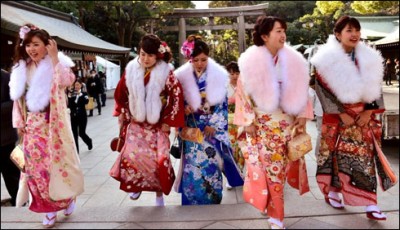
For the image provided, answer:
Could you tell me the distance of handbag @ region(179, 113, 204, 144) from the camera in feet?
11.2

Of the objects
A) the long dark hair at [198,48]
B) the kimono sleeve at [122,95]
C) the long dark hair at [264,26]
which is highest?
the long dark hair at [264,26]

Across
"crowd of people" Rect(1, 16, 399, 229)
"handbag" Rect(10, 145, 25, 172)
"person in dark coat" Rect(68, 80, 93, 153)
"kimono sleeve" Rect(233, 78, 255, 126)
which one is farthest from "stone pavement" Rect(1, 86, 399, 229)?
"person in dark coat" Rect(68, 80, 93, 153)

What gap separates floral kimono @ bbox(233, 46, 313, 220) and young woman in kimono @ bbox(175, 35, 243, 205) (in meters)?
0.61

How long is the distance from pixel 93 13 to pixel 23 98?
73.7ft

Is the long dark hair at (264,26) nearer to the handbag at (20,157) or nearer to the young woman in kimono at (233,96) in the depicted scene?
the young woman in kimono at (233,96)

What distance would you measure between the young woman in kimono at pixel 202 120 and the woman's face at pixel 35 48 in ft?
3.88

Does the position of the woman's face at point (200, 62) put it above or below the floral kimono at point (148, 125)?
above

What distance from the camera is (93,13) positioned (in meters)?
23.9

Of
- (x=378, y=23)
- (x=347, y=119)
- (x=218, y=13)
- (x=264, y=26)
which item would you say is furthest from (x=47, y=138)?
(x=378, y=23)

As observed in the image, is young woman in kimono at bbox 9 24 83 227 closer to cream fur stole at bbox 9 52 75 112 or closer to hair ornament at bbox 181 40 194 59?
cream fur stole at bbox 9 52 75 112

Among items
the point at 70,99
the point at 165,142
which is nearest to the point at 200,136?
the point at 165,142

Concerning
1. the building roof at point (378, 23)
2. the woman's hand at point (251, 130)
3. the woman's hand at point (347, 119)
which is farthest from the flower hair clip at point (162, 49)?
the building roof at point (378, 23)

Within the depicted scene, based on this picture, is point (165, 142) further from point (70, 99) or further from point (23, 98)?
point (70, 99)

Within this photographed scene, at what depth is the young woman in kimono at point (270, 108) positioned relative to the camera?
2732mm
